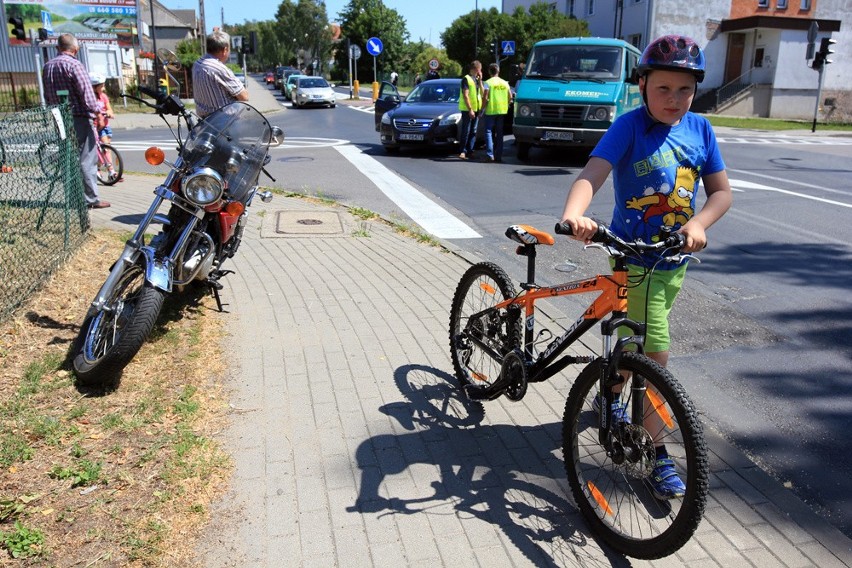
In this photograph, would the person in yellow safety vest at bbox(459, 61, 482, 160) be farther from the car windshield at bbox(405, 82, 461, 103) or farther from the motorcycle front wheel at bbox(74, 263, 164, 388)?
the motorcycle front wheel at bbox(74, 263, 164, 388)

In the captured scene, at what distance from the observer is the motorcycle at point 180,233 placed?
3990 mm

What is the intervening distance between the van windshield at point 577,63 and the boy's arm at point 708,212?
11848mm

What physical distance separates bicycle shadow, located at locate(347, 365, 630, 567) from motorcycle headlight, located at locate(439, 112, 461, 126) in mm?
12037

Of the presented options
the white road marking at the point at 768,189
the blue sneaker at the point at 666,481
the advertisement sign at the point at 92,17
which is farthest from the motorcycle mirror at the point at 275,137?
the advertisement sign at the point at 92,17

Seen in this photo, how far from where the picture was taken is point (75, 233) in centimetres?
685

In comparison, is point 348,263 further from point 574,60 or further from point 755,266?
point 574,60

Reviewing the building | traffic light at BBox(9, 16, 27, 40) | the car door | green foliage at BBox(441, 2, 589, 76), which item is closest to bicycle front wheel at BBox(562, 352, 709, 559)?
the car door

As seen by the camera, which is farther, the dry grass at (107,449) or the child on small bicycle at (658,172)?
the child on small bicycle at (658,172)

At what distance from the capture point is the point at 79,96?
842 centimetres

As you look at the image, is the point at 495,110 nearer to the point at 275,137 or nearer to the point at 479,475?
the point at 275,137

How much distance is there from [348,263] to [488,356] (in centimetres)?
319

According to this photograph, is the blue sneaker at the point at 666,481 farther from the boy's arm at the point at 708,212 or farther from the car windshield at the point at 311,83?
the car windshield at the point at 311,83

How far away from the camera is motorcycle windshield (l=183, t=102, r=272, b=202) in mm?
4668

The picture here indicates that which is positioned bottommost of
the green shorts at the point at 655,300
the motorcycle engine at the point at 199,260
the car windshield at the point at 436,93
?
the motorcycle engine at the point at 199,260
